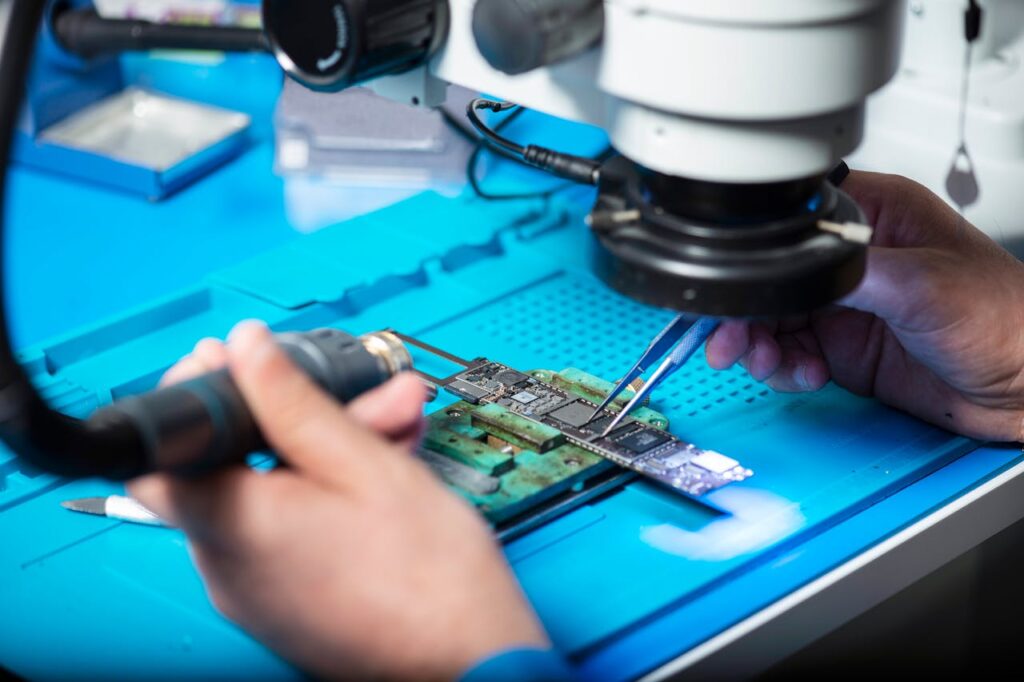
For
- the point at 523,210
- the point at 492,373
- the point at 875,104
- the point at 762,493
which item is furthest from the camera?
the point at 523,210

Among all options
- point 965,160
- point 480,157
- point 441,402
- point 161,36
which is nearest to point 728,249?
point 441,402

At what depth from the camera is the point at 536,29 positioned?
0.75 metres

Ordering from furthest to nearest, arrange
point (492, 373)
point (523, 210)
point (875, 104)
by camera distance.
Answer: point (523, 210)
point (875, 104)
point (492, 373)

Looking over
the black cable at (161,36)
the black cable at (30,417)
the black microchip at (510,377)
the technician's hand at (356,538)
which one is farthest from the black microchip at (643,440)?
the black cable at (161,36)

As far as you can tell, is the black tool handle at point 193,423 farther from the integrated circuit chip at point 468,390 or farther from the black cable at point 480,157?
the black cable at point 480,157

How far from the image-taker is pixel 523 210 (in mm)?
1384

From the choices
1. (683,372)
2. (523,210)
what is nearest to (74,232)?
(523,210)

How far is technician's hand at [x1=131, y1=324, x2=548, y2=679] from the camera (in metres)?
0.71

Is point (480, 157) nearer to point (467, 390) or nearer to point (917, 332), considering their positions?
point (467, 390)

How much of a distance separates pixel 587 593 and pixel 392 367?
19 centimetres

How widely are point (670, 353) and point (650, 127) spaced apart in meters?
0.29

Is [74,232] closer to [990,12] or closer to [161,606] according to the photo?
[161,606]

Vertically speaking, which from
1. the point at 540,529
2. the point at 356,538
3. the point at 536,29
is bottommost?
the point at 540,529

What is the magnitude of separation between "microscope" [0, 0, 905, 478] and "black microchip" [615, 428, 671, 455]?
0.20 metres
